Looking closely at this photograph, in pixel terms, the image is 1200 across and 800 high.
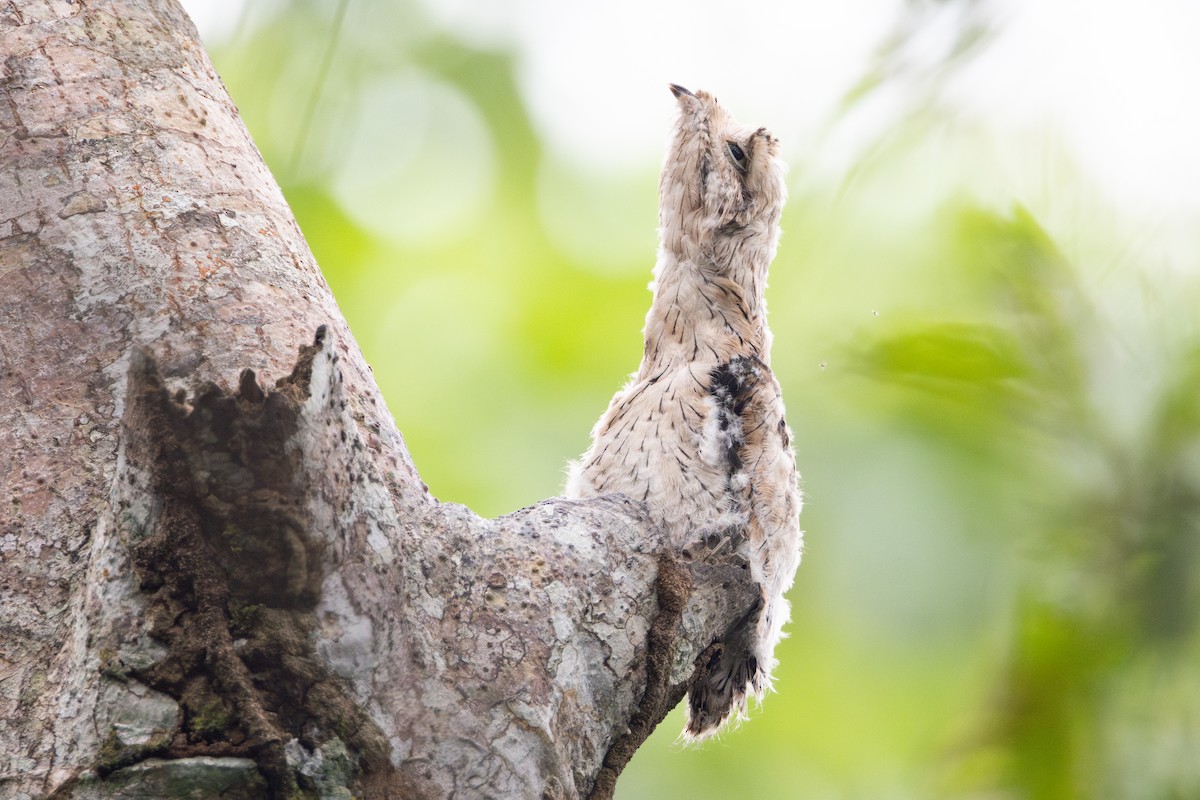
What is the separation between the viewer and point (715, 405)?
2.87 meters

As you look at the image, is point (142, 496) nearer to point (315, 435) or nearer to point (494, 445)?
point (315, 435)

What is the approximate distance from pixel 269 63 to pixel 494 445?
244cm

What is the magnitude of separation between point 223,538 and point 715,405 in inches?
66.3

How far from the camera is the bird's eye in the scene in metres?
3.39

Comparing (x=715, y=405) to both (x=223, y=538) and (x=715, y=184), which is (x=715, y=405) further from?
(x=223, y=538)

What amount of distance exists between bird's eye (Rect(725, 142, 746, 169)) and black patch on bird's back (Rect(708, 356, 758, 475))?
29.0 inches

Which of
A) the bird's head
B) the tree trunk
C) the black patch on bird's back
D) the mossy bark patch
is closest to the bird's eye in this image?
the bird's head

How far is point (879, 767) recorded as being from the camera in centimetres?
403

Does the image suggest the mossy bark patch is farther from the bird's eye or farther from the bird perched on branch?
the bird's eye

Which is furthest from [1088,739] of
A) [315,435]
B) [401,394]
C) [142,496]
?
[401,394]

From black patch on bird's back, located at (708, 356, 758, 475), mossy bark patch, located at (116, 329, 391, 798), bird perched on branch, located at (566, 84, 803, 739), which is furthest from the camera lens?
black patch on bird's back, located at (708, 356, 758, 475)

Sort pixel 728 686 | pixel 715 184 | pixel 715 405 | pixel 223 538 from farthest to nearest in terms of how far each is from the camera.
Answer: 1. pixel 715 184
2. pixel 715 405
3. pixel 728 686
4. pixel 223 538

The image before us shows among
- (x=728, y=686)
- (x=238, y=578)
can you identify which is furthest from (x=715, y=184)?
(x=238, y=578)

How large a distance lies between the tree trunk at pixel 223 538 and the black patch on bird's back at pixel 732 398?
458 mm
